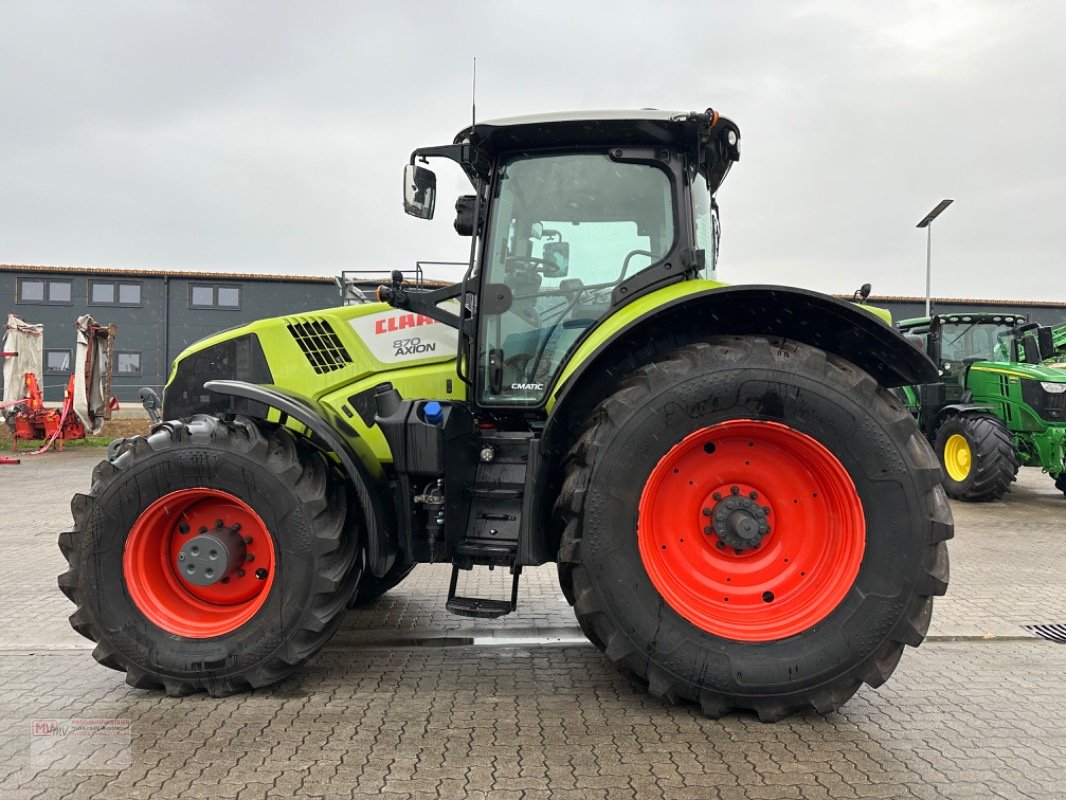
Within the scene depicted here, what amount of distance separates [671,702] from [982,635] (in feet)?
7.15

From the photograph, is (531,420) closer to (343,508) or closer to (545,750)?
(343,508)

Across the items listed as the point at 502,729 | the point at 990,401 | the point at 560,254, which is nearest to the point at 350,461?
the point at 502,729

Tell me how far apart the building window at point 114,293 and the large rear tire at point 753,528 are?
2809 centimetres

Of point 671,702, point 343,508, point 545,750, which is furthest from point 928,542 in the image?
point 343,508

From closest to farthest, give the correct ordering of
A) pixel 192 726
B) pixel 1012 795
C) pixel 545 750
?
pixel 1012 795
pixel 545 750
pixel 192 726

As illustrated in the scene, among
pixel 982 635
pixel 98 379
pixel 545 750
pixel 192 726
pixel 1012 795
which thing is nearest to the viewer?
pixel 1012 795

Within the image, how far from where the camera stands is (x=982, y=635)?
4.11m

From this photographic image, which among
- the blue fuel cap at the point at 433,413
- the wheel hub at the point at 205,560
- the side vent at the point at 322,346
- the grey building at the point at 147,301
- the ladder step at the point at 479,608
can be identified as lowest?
the ladder step at the point at 479,608

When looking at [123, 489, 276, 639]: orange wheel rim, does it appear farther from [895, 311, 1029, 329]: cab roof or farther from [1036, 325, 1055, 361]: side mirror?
[1036, 325, 1055, 361]: side mirror

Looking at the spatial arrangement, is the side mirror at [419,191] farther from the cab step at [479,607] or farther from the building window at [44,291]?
the building window at [44,291]

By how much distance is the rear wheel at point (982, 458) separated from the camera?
30.0 ft

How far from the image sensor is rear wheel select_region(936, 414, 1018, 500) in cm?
915

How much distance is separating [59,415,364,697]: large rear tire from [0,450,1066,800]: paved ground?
0.65 ft

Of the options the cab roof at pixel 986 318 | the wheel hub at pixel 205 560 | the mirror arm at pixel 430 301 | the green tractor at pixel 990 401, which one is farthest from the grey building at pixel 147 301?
the wheel hub at pixel 205 560
